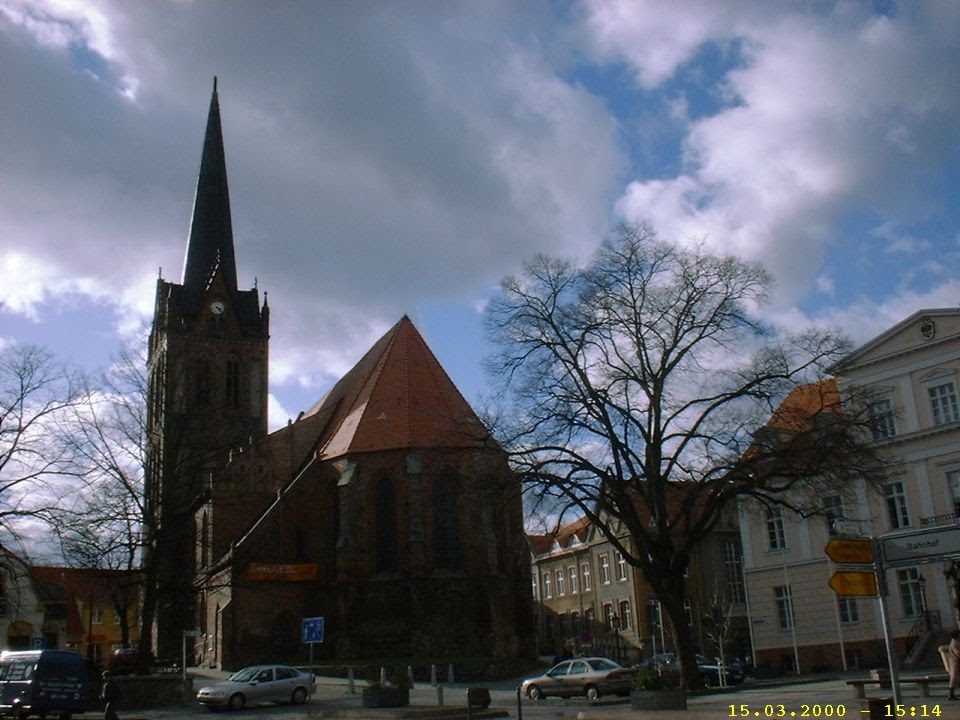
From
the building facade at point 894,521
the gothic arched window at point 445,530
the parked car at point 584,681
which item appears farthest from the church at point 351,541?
the building facade at point 894,521

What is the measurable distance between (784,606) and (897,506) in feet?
20.6

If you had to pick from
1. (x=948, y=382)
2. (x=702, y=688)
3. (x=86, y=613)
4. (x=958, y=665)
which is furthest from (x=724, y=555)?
(x=86, y=613)

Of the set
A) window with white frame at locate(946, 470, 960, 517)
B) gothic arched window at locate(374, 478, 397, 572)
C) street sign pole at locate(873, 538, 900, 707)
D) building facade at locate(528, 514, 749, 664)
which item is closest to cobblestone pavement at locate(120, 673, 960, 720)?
street sign pole at locate(873, 538, 900, 707)

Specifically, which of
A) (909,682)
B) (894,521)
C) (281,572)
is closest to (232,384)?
(281,572)

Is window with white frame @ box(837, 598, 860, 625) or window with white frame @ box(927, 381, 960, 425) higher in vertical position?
window with white frame @ box(927, 381, 960, 425)

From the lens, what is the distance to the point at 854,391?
81.5 ft

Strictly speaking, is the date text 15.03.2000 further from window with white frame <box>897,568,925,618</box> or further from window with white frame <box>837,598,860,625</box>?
window with white frame <box>837,598,860,625</box>

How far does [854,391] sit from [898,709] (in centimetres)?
1432

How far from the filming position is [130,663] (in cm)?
3900

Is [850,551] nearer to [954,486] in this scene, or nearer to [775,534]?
[954,486]

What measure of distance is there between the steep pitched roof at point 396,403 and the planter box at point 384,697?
20.1 metres

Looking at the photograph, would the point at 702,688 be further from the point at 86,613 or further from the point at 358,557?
the point at 86,613

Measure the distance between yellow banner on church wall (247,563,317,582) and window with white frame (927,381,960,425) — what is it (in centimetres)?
2771

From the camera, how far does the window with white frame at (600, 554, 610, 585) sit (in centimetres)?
6216
